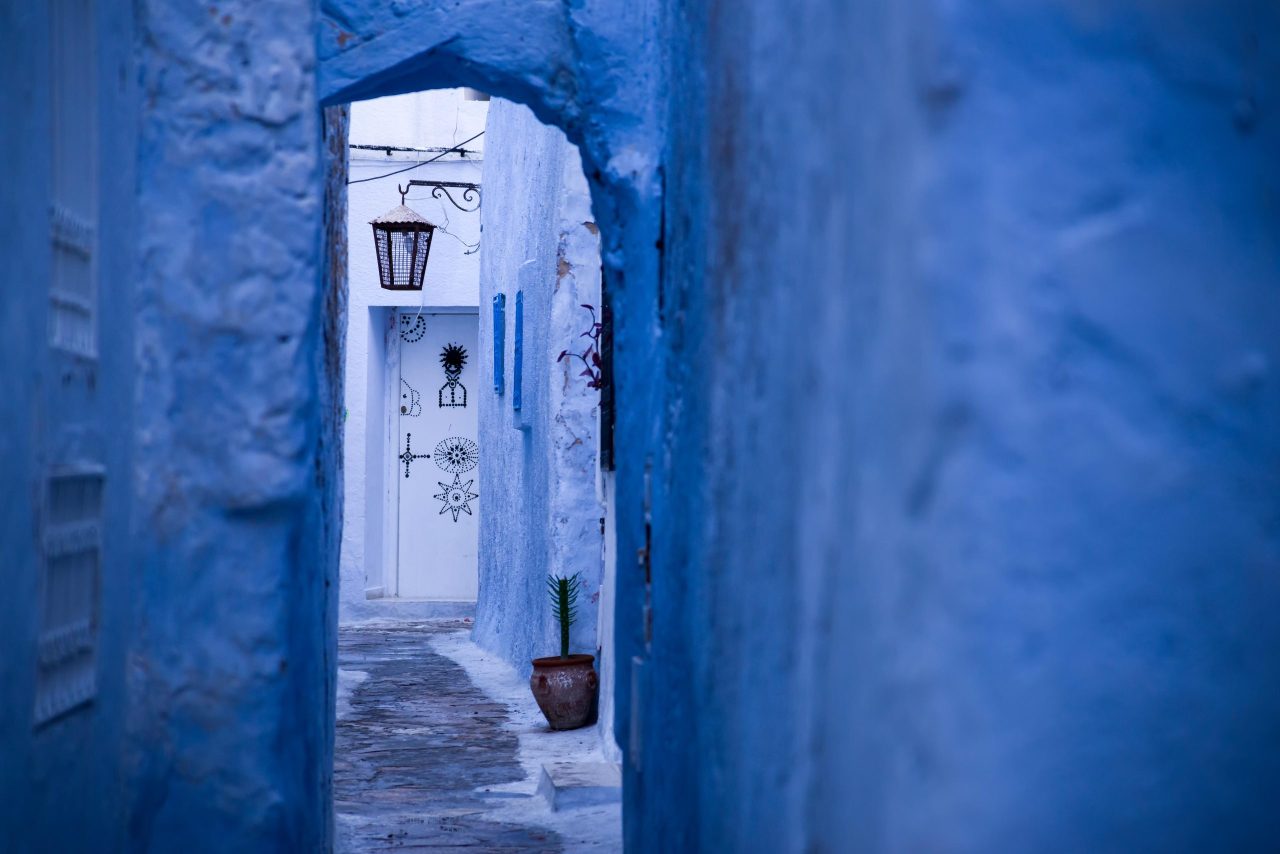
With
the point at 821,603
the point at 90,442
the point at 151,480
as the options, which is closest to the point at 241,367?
the point at 151,480

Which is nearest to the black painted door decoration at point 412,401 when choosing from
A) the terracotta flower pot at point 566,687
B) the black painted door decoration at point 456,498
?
the black painted door decoration at point 456,498

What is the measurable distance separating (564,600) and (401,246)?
4.58 metres

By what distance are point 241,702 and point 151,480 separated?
1.93 ft

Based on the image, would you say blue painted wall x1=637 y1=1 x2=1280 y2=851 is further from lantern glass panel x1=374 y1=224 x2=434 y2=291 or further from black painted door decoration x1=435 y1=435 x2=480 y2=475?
black painted door decoration x1=435 y1=435 x2=480 y2=475

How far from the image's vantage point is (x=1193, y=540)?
5.52 feet

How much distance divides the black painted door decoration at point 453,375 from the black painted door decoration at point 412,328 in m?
0.28

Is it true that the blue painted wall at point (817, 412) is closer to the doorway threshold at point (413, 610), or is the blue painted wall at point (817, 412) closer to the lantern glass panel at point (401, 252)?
the lantern glass panel at point (401, 252)

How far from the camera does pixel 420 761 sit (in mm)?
6414

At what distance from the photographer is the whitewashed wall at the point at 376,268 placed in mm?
12211

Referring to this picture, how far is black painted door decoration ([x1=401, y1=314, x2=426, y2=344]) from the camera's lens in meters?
12.9

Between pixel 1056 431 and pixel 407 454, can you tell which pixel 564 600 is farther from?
pixel 407 454

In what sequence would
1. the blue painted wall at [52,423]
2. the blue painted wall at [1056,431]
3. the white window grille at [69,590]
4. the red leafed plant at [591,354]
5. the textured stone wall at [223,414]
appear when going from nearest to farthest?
the blue painted wall at [1056,431] → the blue painted wall at [52,423] → the white window grille at [69,590] → the textured stone wall at [223,414] → the red leafed plant at [591,354]

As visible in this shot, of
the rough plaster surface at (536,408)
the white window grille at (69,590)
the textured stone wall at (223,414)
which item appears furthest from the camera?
the rough plaster surface at (536,408)

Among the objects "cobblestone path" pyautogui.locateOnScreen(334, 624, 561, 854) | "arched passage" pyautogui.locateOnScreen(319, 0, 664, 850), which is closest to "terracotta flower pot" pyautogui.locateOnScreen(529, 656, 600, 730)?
"cobblestone path" pyautogui.locateOnScreen(334, 624, 561, 854)
